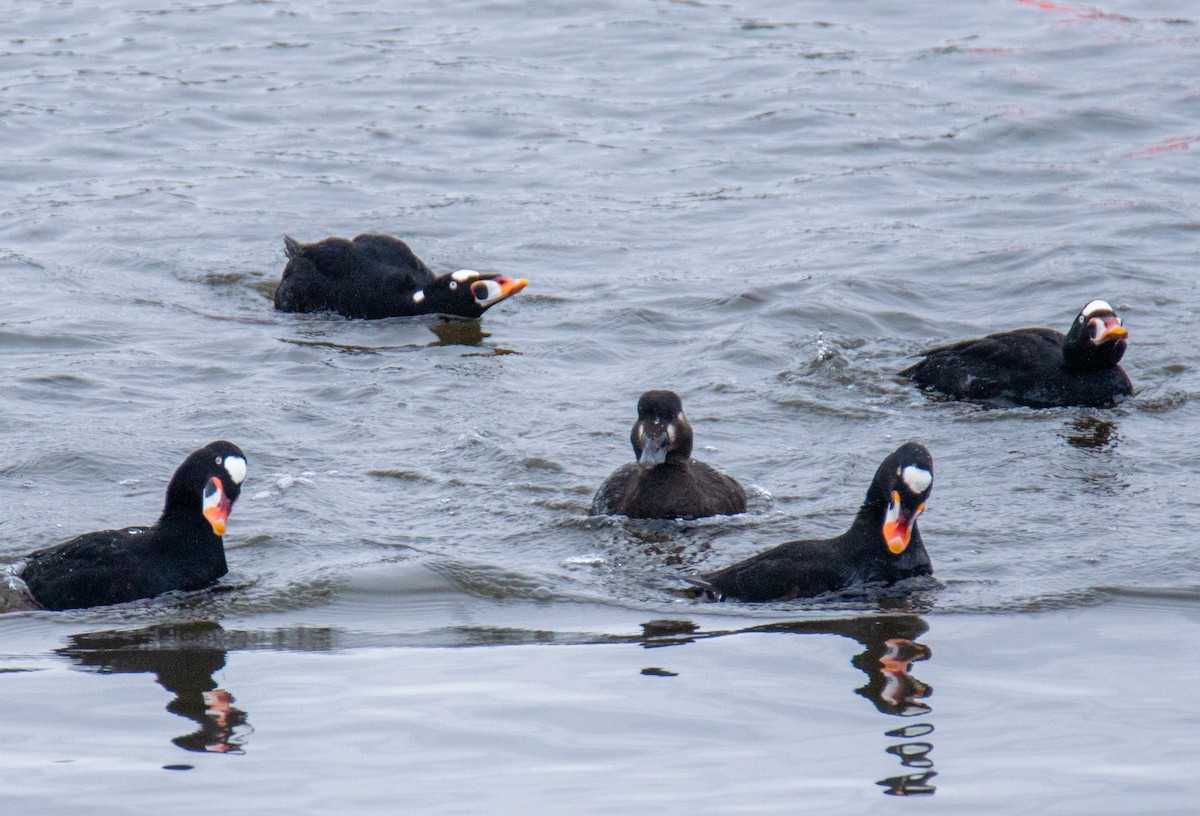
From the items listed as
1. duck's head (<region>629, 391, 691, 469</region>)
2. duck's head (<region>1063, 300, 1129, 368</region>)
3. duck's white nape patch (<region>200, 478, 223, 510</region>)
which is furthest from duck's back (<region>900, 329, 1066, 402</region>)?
duck's white nape patch (<region>200, 478, 223, 510</region>)

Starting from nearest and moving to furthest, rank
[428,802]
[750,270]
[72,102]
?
[428,802] → [750,270] → [72,102]

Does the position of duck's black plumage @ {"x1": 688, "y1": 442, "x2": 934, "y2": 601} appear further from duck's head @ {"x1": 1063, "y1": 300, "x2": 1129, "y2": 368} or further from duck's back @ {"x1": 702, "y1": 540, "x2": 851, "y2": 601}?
duck's head @ {"x1": 1063, "y1": 300, "x2": 1129, "y2": 368}

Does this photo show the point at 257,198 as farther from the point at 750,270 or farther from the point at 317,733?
the point at 317,733

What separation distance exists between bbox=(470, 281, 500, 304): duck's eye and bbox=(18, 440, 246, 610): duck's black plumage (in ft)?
18.5

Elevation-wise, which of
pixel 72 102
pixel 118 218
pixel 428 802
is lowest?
pixel 428 802

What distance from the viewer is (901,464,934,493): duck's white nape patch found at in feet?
27.3

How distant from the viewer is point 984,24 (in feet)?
81.5

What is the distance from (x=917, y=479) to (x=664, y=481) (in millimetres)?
1828

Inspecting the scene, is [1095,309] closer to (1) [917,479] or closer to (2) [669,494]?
(2) [669,494]

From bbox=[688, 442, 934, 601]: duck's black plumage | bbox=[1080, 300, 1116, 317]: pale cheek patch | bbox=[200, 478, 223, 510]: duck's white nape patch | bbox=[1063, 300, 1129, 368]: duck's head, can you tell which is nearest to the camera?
bbox=[688, 442, 934, 601]: duck's black plumage

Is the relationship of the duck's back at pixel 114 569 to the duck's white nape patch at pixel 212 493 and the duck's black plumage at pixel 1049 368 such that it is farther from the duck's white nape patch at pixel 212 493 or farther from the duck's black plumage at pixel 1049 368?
the duck's black plumage at pixel 1049 368

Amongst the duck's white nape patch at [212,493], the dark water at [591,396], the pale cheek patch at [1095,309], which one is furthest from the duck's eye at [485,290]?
the duck's white nape patch at [212,493]

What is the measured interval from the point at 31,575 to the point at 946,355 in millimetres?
6495

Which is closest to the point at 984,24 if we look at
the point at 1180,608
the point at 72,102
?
the point at 72,102
